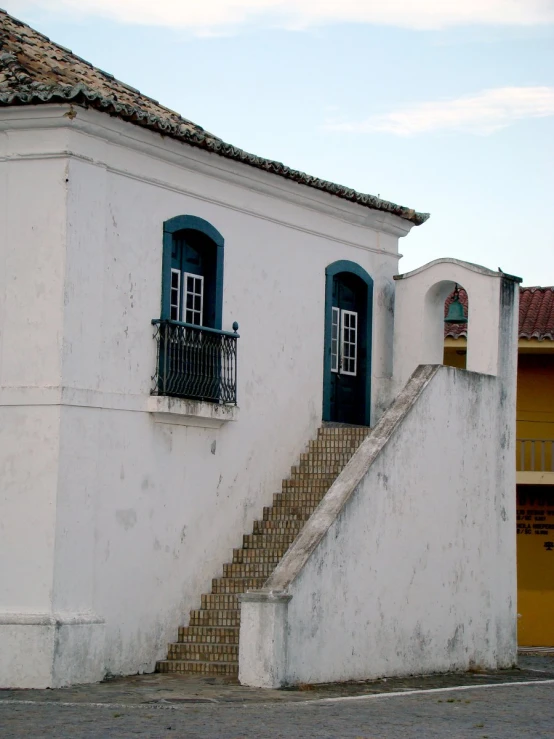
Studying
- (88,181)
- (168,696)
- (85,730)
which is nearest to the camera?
(85,730)

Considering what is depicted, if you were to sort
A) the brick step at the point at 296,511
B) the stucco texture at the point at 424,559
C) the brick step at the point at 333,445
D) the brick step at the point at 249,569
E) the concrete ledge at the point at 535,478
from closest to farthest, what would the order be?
1. the stucco texture at the point at 424,559
2. the brick step at the point at 249,569
3. the brick step at the point at 296,511
4. the brick step at the point at 333,445
5. the concrete ledge at the point at 535,478

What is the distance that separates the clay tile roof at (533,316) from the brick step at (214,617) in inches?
399

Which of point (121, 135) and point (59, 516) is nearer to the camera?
point (59, 516)

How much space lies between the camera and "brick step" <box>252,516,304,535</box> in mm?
16531

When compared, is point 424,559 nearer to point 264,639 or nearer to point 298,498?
point 298,498

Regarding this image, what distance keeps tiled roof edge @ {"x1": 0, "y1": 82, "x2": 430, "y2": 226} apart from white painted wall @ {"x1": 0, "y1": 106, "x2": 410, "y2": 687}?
6.9 inches

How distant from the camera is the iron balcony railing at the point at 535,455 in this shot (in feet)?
84.6

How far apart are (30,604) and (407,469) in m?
4.67

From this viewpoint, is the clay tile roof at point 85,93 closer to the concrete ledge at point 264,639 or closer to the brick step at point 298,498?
the brick step at point 298,498

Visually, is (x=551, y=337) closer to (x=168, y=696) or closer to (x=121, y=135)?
(x=121, y=135)

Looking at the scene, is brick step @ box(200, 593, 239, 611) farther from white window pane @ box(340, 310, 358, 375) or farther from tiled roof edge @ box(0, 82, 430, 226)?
tiled roof edge @ box(0, 82, 430, 226)

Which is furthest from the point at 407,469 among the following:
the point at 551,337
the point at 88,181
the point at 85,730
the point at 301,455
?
the point at 551,337

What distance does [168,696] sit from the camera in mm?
12883

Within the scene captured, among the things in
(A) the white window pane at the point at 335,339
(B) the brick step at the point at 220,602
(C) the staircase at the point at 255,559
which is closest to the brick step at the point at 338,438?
(C) the staircase at the point at 255,559
